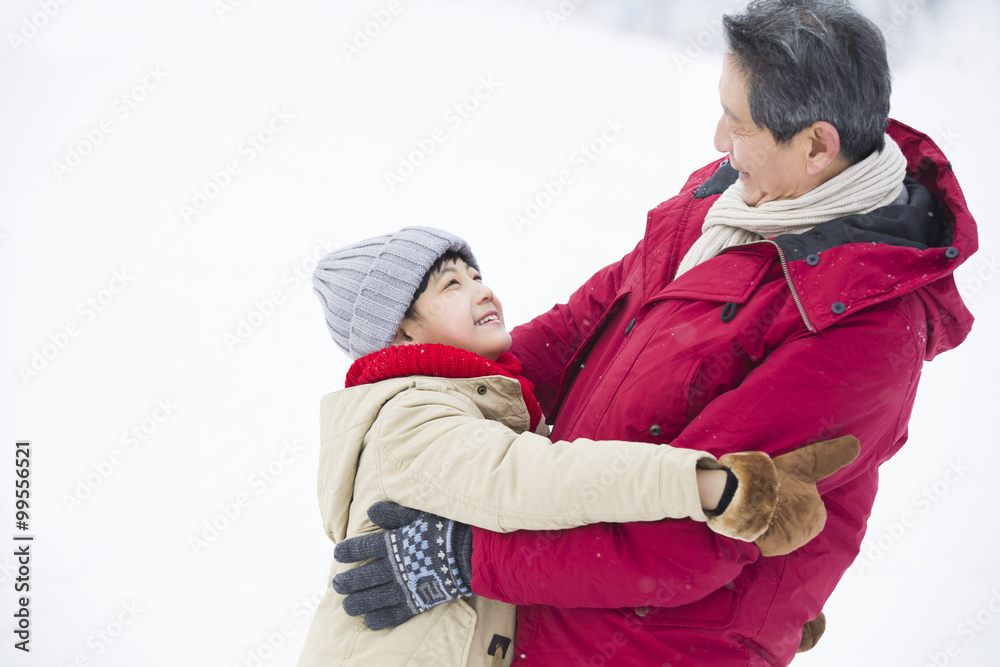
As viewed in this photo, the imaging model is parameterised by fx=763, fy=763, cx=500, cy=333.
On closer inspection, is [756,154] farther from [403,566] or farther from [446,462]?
[403,566]

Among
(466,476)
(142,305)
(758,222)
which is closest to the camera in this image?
(466,476)

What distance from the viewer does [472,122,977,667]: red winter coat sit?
1.28 metres

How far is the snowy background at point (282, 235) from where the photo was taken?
3.84 m

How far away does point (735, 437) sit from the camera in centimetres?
128

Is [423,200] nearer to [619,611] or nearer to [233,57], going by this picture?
[233,57]

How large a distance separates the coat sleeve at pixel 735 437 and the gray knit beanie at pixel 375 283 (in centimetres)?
66

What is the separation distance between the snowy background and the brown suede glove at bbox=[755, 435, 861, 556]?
2.77 m

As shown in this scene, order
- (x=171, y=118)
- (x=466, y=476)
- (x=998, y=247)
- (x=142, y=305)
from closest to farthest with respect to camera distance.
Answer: (x=466, y=476) → (x=998, y=247) → (x=142, y=305) → (x=171, y=118)

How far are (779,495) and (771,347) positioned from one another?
0.99ft

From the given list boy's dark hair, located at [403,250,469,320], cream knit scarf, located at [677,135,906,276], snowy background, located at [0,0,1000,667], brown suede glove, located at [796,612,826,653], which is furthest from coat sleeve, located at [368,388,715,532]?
snowy background, located at [0,0,1000,667]

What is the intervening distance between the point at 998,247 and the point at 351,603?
444 cm

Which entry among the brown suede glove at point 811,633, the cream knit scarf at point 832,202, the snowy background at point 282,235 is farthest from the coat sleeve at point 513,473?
the snowy background at point 282,235

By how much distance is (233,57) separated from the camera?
5434 millimetres

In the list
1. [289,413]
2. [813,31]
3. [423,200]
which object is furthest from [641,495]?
[423,200]
